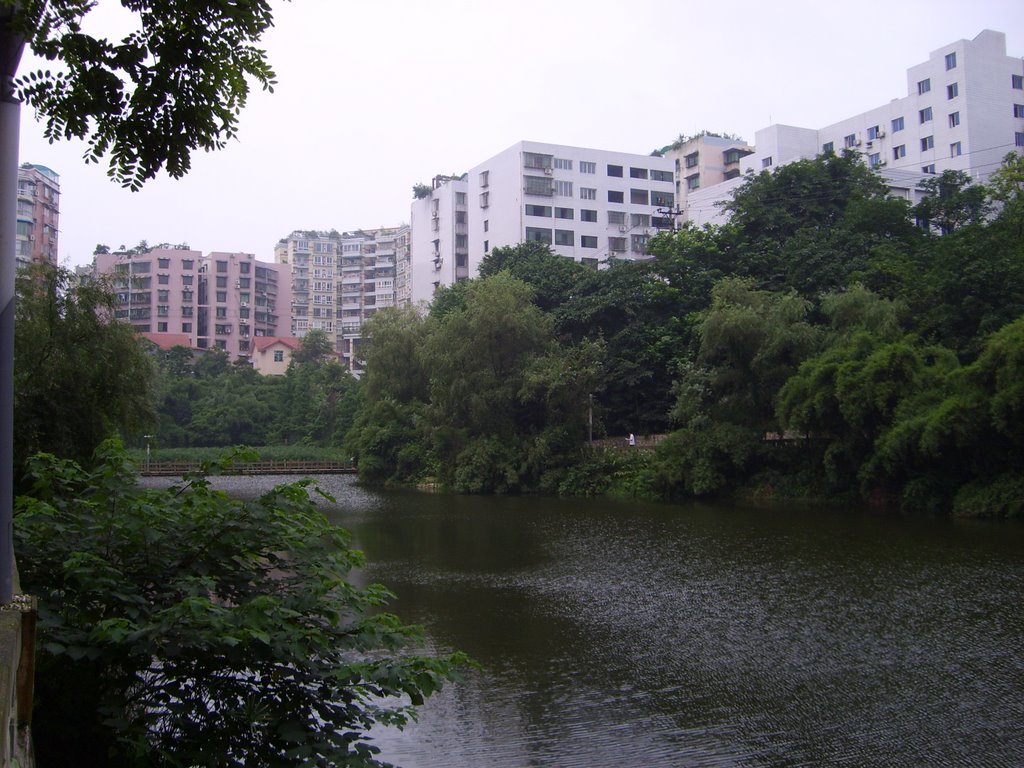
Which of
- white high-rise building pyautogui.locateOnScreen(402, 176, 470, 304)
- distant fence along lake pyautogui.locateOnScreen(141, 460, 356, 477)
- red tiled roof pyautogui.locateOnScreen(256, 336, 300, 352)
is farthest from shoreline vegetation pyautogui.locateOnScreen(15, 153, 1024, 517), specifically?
red tiled roof pyautogui.locateOnScreen(256, 336, 300, 352)

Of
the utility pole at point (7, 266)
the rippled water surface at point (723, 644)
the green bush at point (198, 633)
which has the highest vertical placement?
the utility pole at point (7, 266)

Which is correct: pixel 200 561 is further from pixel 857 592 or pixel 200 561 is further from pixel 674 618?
pixel 857 592

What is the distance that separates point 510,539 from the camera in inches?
827

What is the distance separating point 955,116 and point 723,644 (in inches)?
1702

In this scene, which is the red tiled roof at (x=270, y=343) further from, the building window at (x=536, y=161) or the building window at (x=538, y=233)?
the building window at (x=536, y=161)

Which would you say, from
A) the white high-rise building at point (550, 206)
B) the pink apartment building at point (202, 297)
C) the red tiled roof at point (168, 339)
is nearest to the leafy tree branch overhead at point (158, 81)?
the white high-rise building at point (550, 206)

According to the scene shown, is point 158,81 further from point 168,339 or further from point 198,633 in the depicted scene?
point 168,339

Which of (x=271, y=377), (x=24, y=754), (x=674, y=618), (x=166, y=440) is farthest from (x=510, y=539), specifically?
(x=271, y=377)

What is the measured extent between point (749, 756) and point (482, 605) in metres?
6.49

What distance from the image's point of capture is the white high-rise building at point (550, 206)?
50750 mm

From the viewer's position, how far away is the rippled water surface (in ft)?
25.0

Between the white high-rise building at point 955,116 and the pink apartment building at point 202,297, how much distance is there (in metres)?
40.0

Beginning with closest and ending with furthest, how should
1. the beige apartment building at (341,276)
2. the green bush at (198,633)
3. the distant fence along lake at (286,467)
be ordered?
the green bush at (198,633) < the distant fence along lake at (286,467) < the beige apartment building at (341,276)

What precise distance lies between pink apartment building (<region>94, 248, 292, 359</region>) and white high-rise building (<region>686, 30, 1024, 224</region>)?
40016 millimetres
